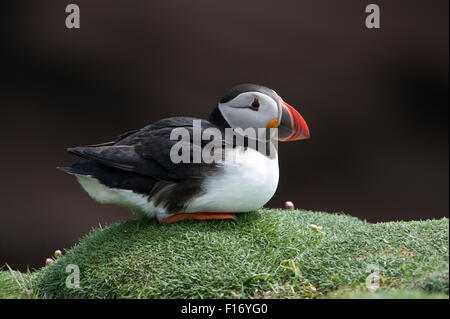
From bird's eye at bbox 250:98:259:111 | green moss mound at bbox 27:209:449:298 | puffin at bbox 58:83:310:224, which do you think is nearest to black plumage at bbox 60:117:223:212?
puffin at bbox 58:83:310:224

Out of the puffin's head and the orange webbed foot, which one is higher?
the puffin's head

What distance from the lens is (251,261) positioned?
7.91 feet

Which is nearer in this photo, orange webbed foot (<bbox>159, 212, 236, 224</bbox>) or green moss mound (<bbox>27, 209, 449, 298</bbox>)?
green moss mound (<bbox>27, 209, 449, 298</bbox>)

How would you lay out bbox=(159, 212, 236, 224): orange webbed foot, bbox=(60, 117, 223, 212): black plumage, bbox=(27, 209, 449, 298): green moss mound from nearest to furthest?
bbox=(27, 209, 449, 298): green moss mound < bbox=(60, 117, 223, 212): black plumage < bbox=(159, 212, 236, 224): orange webbed foot

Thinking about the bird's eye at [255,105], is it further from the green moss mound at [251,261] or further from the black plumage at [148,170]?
the green moss mound at [251,261]

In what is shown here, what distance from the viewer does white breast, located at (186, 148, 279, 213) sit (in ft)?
8.48

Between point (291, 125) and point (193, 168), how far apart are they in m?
Answer: 0.64

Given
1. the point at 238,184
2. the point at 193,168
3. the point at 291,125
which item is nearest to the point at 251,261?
the point at 238,184

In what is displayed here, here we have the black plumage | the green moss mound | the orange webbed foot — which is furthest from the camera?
the orange webbed foot

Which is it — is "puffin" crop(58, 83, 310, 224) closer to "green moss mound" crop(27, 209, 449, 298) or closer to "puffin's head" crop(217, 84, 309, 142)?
"puffin's head" crop(217, 84, 309, 142)

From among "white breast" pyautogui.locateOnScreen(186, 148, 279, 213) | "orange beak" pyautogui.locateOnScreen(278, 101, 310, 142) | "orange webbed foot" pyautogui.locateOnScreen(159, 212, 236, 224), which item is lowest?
"orange webbed foot" pyautogui.locateOnScreen(159, 212, 236, 224)

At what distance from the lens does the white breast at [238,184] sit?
8.48 feet

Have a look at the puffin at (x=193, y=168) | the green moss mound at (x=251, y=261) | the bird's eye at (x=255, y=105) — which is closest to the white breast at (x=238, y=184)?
the puffin at (x=193, y=168)
